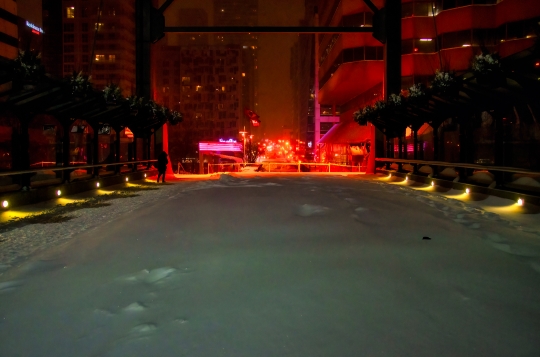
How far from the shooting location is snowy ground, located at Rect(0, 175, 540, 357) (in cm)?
412

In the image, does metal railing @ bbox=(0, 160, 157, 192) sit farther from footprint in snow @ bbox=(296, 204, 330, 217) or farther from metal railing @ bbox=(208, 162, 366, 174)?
metal railing @ bbox=(208, 162, 366, 174)

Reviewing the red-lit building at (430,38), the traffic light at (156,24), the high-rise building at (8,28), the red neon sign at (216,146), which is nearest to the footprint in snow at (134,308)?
the traffic light at (156,24)

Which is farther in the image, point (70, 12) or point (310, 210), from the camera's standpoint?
point (70, 12)

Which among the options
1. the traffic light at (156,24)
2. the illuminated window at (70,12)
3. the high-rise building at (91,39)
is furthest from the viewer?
the illuminated window at (70,12)

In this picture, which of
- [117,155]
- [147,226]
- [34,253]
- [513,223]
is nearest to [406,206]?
[513,223]

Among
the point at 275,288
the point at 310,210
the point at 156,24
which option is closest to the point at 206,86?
the point at 156,24

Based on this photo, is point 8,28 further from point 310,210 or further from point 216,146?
point 310,210

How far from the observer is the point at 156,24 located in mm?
27109

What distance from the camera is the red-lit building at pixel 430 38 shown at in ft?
132

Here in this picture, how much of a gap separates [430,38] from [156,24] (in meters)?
30.1

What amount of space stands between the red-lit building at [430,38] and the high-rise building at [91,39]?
71746mm

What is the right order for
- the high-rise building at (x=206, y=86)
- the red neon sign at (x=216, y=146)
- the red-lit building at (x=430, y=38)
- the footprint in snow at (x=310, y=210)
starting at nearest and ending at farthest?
the footprint in snow at (x=310, y=210) < the red-lit building at (x=430, y=38) < the red neon sign at (x=216, y=146) < the high-rise building at (x=206, y=86)

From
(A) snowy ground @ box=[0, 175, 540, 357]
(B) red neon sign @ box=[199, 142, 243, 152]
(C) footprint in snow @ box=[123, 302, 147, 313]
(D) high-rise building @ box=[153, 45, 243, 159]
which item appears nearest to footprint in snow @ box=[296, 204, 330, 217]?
(A) snowy ground @ box=[0, 175, 540, 357]

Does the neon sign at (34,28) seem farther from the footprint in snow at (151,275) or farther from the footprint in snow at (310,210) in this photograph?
the footprint in snow at (151,275)
